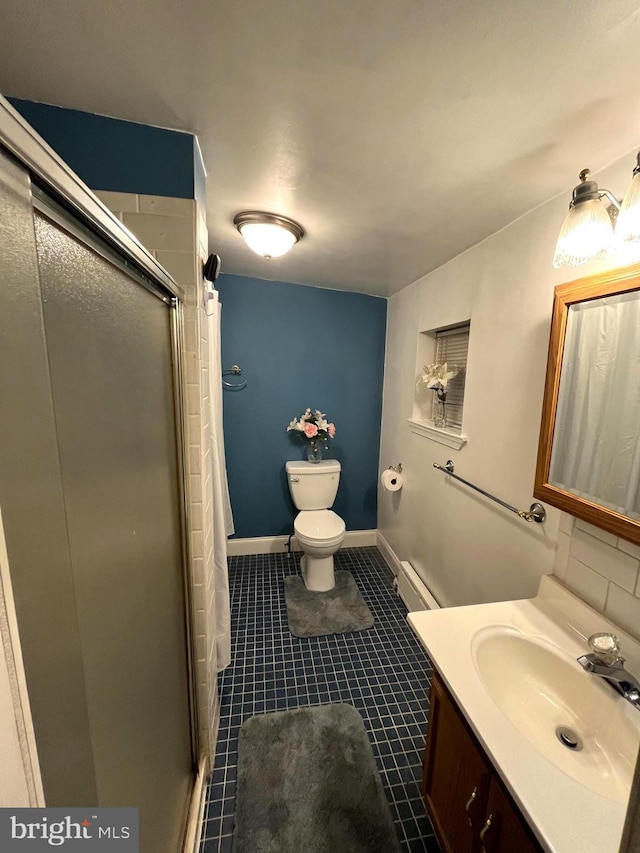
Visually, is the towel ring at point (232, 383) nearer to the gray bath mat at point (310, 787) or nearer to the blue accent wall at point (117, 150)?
the blue accent wall at point (117, 150)

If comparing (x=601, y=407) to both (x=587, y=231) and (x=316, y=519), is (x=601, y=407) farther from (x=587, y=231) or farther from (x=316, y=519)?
(x=316, y=519)

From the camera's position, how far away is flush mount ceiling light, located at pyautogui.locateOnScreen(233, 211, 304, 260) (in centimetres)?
148

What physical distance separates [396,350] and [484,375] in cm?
105

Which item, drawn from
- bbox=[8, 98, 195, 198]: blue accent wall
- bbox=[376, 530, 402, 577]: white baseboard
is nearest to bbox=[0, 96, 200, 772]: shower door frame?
bbox=[8, 98, 195, 198]: blue accent wall

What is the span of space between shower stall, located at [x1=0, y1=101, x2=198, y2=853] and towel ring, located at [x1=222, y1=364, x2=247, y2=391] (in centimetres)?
152

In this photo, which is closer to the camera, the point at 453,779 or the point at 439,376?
the point at 453,779

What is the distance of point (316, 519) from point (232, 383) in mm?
1212

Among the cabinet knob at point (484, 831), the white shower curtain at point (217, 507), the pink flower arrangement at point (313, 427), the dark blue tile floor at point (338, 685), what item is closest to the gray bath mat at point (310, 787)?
the dark blue tile floor at point (338, 685)

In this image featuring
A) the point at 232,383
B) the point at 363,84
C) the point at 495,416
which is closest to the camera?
the point at 363,84

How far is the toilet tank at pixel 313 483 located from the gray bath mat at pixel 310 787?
1.30 meters

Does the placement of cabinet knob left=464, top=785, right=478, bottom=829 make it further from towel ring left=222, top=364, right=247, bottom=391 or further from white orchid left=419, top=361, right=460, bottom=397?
towel ring left=222, top=364, right=247, bottom=391

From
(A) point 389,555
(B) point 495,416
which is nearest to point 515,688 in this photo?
(B) point 495,416

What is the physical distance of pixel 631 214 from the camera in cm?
76

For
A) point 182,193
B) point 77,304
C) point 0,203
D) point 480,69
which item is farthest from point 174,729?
point 480,69
